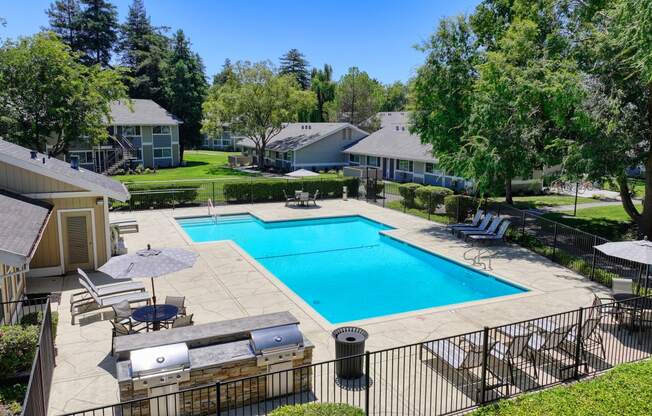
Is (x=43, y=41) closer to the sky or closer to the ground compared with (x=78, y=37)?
closer to the ground

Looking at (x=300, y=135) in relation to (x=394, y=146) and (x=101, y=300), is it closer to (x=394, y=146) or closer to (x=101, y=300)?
(x=394, y=146)

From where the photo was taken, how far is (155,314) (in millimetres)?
10172

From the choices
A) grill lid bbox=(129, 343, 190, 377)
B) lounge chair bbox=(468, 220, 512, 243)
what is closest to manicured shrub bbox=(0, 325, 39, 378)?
grill lid bbox=(129, 343, 190, 377)

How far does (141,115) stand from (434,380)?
48.5 meters

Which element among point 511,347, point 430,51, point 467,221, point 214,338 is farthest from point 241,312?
point 430,51

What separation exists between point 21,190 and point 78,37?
61.8 meters

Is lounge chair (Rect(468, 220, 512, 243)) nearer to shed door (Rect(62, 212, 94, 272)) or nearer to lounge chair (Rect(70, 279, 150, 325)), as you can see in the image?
lounge chair (Rect(70, 279, 150, 325))

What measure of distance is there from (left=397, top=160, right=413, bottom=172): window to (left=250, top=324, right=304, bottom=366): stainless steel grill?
109ft

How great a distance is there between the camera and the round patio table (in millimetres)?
10047

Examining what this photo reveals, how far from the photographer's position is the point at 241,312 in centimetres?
1219

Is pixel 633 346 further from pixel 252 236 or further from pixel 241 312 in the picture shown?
pixel 252 236

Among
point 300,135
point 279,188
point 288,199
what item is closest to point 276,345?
point 288,199

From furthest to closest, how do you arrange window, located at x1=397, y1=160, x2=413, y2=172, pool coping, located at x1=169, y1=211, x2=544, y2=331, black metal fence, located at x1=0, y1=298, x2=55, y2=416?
window, located at x1=397, y1=160, x2=413, y2=172 → pool coping, located at x1=169, y1=211, x2=544, y2=331 → black metal fence, located at x1=0, y1=298, x2=55, y2=416

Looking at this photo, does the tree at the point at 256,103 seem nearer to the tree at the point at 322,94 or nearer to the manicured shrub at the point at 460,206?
the manicured shrub at the point at 460,206
